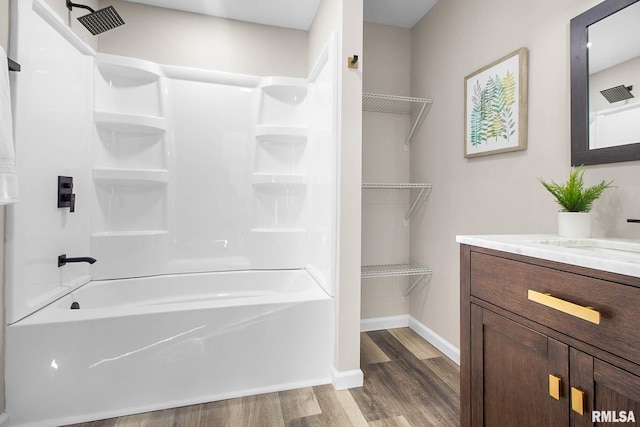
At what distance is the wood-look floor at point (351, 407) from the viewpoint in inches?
59.1

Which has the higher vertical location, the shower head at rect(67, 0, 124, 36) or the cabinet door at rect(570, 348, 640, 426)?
the shower head at rect(67, 0, 124, 36)

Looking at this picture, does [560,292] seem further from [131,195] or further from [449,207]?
[131,195]

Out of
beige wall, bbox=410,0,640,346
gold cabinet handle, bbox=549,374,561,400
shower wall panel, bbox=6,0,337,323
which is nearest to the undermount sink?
beige wall, bbox=410,0,640,346

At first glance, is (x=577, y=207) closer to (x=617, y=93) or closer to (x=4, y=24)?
(x=617, y=93)

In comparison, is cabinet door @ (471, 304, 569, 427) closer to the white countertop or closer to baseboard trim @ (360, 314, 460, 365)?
the white countertop

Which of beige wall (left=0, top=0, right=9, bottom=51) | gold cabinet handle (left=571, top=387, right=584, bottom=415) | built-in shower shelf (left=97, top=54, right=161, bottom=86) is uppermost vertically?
built-in shower shelf (left=97, top=54, right=161, bottom=86)

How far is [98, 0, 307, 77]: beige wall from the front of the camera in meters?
2.35

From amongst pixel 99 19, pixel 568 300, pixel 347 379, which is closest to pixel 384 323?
pixel 347 379

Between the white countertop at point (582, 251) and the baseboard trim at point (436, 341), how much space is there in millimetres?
1243

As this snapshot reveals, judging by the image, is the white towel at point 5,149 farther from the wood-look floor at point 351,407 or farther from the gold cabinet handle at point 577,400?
the gold cabinet handle at point 577,400

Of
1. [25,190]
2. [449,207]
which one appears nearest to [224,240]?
[25,190]

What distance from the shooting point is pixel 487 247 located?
1.09m

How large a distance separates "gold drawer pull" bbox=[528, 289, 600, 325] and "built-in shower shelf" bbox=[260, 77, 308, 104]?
89.1 inches

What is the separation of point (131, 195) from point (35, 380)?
4.22 feet
